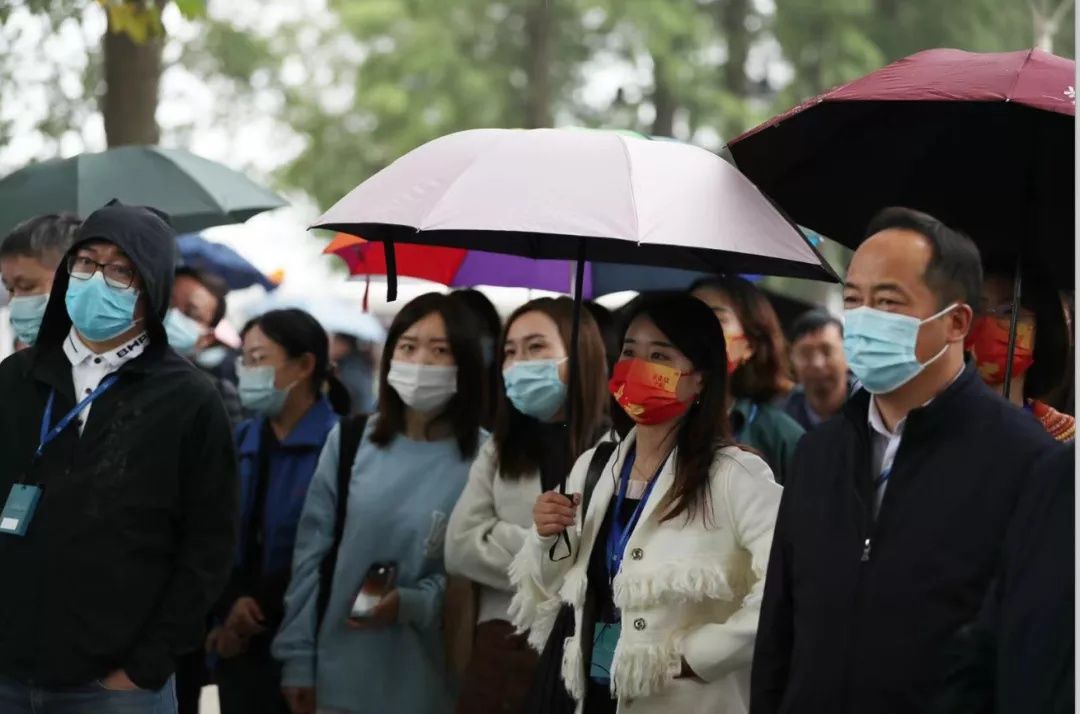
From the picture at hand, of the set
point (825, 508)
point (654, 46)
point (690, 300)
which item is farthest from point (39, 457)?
point (654, 46)

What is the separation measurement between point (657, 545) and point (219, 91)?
19.5m

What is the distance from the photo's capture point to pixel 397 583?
6.52m

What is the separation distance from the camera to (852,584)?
4055 millimetres

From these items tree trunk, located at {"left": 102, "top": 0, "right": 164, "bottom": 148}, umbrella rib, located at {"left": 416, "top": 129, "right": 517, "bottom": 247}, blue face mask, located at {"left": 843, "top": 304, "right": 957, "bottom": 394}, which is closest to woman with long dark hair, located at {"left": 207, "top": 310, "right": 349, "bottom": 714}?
umbrella rib, located at {"left": 416, "top": 129, "right": 517, "bottom": 247}

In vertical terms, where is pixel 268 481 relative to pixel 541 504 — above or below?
below

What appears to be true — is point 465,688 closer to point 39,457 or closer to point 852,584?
point 39,457

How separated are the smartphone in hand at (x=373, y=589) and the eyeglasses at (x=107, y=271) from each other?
1.63 metres

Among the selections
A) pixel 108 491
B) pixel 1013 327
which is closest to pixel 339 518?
pixel 108 491

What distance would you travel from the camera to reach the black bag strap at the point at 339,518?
667 centimetres

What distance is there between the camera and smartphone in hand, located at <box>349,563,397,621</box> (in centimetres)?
636

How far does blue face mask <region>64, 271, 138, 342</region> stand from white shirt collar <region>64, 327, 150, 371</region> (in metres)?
0.07

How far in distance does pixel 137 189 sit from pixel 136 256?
9.04ft

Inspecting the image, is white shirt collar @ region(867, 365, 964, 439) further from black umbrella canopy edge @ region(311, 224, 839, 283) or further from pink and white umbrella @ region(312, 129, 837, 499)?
black umbrella canopy edge @ region(311, 224, 839, 283)

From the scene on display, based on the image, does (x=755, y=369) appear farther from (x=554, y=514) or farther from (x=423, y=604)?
(x=554, y=514)
